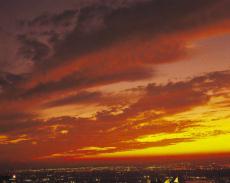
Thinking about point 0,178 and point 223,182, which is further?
point 223,182
